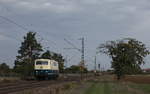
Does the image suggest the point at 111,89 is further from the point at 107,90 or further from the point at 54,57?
the point at 54,57

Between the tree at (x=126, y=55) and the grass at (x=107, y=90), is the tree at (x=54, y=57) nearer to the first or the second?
the tree at (x=126, y=55)

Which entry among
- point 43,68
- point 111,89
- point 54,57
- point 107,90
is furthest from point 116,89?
point 54,57

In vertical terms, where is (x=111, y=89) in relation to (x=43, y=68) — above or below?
below

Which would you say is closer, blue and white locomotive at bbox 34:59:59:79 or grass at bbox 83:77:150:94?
grass at bbox 83:77:150:94

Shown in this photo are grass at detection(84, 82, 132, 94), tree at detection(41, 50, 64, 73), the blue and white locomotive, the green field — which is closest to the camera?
grass at detection(84, 82, 132, 94)

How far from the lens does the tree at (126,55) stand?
78194 millimetres

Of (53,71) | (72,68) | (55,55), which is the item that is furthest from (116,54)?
(72,68)

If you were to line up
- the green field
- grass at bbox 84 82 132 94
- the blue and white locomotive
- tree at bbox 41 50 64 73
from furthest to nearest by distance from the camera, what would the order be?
tree at bbox 41 50 64 73
the blue and white locomotive
the green field
grass at bbox 84 82 132 94

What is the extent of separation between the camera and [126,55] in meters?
78.3

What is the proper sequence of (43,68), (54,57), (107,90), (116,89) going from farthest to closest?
1. (54,57)
2. (43,68)
3. (116,89)
4. (107,90)

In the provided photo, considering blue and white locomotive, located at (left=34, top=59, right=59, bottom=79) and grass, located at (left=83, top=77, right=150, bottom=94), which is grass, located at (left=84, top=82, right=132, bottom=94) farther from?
blue and white locomotive, located at (left=34, top=59, right=59, bottom=79)

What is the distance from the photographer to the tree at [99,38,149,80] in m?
78.2

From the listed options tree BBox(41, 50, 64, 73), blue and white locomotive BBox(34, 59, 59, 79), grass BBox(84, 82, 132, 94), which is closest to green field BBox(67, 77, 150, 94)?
grass BBox(84, 82, 132, 94)

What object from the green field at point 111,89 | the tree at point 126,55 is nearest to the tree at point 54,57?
the tree at point 126,55
